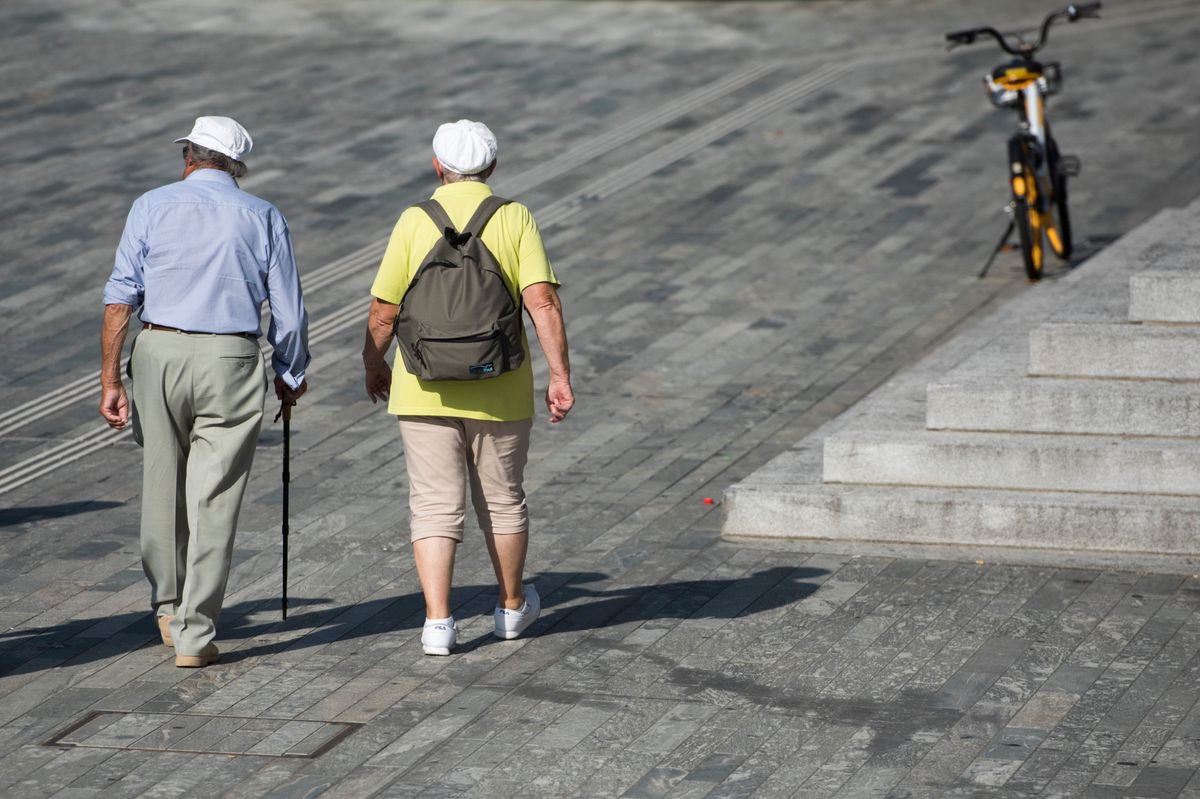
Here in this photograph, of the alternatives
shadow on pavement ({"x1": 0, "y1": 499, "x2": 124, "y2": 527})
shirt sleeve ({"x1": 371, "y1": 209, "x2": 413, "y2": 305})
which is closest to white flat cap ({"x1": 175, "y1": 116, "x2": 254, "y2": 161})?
shirt sleeve ({"x1": 371, "y1": 209, "x2": 413, "y2": 305})

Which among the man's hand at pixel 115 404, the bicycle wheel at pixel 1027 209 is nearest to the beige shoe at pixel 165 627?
the man's hand at pixel 115 404

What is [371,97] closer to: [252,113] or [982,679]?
[252,113]

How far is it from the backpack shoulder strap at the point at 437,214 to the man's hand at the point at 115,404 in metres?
1.12

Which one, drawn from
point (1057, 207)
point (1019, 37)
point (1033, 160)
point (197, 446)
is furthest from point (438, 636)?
point (1019, 37)

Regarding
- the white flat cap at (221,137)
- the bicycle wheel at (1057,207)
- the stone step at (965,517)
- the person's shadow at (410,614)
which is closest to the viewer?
the white flat cap at (221,137)

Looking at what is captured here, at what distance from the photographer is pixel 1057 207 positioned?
1198 cm

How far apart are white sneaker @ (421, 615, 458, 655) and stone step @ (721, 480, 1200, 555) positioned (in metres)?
1.72

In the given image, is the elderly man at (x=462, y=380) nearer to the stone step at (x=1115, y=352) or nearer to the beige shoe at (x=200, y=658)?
the beige shoe at (x=200, y=658)

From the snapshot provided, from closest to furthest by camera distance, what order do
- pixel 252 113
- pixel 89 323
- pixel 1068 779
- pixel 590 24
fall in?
1. pixel 1068 779
2. pixel 89 323
3. pixel 252 113
4. pixel 590 24

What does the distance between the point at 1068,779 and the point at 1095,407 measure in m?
2.82

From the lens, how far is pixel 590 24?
64.2 feet

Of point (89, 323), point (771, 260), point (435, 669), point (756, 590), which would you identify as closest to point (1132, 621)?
point (756, 590)

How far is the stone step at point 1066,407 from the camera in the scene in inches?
297

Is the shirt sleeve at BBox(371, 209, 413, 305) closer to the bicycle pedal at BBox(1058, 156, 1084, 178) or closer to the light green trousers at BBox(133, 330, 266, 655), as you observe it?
the light green trousers at BBox(133, 330, 266, 655)
